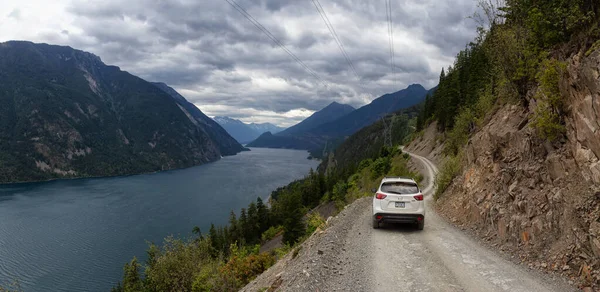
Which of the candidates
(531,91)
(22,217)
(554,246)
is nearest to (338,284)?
(554,246)

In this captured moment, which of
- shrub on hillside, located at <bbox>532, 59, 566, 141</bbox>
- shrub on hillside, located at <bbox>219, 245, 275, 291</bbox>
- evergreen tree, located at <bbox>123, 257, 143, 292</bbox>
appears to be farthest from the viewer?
evergreen tree, located at <bbox>123, 257, 143, 292</bbox>

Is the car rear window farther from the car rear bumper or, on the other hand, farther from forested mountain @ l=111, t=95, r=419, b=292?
forested mountain @ l=111, t=95, r=419, b=292

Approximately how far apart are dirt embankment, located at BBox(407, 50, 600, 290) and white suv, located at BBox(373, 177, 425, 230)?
2330 mm

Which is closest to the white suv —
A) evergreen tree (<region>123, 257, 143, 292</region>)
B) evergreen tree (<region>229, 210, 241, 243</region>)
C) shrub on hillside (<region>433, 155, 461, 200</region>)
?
shrub on hillside (<region>433, 155, 461, 200</region>)

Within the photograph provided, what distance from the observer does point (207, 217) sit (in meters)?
101

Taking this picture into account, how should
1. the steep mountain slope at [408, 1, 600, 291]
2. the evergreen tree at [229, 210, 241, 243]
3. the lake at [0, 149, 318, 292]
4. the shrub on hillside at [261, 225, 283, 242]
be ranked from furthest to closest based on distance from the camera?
1. the shrub on hillside at [261, 225, 283, 242]
2. the evergreen tree at [229, 210, 241, 243]
3. the lake at [0, 149, 318, 292]
4. the steep mountain slope at [408, 1, 600, 291]

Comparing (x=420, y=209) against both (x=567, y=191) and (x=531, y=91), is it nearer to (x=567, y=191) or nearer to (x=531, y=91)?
(x=567, y=191)

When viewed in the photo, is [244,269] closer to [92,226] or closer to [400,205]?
[400,205]

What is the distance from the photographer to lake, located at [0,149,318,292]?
203 ft

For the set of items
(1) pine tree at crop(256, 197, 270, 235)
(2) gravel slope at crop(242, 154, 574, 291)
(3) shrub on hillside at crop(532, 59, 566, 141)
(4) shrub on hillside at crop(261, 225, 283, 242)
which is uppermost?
(3) shrub on hillside at crop(532, 59, 566, 141)

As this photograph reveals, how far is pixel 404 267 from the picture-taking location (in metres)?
8.66

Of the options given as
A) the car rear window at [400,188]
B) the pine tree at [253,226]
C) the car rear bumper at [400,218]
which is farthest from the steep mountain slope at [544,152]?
the pine tree at [253,226]

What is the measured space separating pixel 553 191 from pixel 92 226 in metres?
104

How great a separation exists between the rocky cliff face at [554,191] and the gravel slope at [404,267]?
2.34 ft
